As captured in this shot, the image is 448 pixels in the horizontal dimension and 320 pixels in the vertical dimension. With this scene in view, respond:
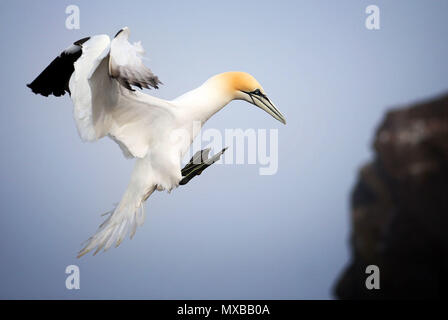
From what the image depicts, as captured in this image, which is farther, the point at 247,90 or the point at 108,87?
the point at 247,90

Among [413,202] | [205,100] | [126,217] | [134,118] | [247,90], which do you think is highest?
[247,90]

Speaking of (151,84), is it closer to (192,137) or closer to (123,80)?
(123,80)

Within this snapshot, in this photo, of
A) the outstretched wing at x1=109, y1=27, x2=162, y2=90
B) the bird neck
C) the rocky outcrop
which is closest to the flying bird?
the bird neck

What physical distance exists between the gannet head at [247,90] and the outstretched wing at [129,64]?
0.80 meters

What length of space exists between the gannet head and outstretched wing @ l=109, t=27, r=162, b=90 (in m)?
0.80

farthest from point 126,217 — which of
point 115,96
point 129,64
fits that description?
point 129,64

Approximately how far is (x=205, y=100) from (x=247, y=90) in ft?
0.99

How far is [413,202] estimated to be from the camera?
13.0 ft

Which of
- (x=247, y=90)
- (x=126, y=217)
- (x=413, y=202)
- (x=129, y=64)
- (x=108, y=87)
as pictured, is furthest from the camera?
(x=413, y=202)

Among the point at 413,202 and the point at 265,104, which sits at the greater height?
the point at 265,104

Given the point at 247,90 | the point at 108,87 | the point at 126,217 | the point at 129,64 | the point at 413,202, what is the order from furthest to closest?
the point at 413,202 < the point at 247,90 < the point at 126,217 < the point at 108,87 < the point at 129,64

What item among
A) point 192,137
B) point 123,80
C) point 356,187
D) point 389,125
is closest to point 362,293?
point 356,187

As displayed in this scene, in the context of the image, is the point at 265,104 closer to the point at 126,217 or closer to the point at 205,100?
the point at 205,100

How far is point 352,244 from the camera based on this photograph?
436 centimetres
